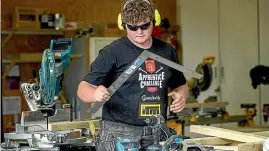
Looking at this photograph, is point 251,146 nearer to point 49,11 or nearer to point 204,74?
point 204,74

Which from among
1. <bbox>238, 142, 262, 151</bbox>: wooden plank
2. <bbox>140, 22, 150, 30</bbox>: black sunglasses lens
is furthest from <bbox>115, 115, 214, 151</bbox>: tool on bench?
<bbox>140, 22, 150, 30</bbox>: black sunglasses lens

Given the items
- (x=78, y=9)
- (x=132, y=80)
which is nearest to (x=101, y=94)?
(x=132, y=80)

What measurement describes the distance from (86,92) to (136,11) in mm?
434

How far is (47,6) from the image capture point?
5.87m

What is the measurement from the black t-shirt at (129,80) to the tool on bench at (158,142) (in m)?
0.23

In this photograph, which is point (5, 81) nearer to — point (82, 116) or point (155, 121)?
point (82, 116)

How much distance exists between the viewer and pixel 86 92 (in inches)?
91.3

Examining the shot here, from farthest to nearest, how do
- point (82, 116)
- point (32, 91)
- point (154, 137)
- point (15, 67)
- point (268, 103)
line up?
point (268, 103), point (15, 67), point (82, 116), point (32, 91), point (154, 137)

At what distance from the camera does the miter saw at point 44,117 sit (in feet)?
9.30

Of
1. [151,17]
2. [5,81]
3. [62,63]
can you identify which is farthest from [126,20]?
[5,81]

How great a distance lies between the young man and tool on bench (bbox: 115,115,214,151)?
7.9 inches

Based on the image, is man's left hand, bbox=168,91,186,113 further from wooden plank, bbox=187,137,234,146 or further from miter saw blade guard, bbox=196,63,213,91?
miter saw blade guard, bbox=196,63,213,91

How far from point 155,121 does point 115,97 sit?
0.32 m

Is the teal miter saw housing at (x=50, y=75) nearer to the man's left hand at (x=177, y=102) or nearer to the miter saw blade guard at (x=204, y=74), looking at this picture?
the man's left hand at (x=177, y=102)
